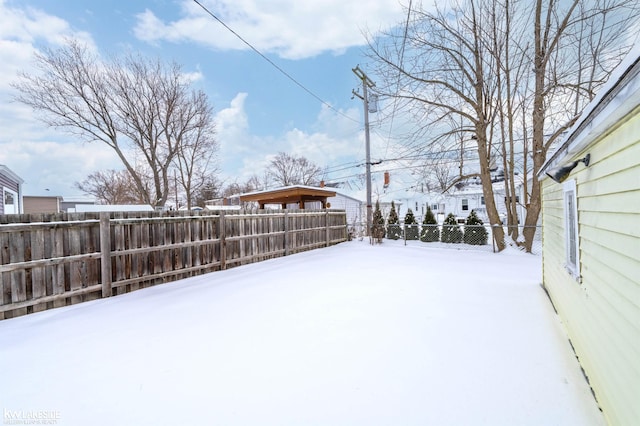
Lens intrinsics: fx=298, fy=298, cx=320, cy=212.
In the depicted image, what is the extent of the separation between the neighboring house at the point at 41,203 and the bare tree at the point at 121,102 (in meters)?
14.1

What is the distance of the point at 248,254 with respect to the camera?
727 cm

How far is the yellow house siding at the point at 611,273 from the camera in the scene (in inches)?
57.7

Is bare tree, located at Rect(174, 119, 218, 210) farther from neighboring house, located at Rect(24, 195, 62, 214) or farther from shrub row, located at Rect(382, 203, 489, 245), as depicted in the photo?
neighboring house, located at Rect(24, 195, 62, 214)

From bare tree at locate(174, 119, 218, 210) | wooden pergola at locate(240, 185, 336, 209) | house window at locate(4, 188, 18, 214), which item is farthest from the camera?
bare tree at locate(174, 119, 218, 210)

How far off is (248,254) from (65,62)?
36.0 ft

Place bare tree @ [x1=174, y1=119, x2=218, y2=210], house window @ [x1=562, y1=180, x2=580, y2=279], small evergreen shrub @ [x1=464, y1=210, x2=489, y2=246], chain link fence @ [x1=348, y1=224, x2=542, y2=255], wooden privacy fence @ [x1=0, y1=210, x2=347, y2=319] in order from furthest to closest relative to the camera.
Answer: bare tree @ [x1=174, y1=119, x2=218, y2=210] → small evergreen shrub @ [x1=464, y1=210, x2=489, y2=246] → chain link fence @ [x1=348, y1=224, x2=542, y2=255] → wooden privacy fence @ [x1=0, y1=210, x2=347, y2=319] → house window @ [x1=562, y1=180, x2=580, y2=279]

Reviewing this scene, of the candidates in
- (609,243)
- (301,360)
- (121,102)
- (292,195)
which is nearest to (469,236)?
(292,195)

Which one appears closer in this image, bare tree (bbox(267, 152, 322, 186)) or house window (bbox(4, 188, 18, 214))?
house window (bbox(4, 188, 18, 214))

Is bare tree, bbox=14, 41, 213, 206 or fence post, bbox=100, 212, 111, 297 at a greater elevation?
bare tree, bbox=14, 41, 213, 206

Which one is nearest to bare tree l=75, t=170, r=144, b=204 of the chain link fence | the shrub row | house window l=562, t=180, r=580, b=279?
the chain link fence

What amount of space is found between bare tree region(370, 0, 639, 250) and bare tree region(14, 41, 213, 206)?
32.7ft

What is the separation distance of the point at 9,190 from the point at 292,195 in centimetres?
1045

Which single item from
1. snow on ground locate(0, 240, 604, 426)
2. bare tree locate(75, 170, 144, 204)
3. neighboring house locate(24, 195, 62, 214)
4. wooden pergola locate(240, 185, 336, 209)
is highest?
bare tree locate(75, 170, 144, 204)

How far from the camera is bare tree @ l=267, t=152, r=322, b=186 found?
3088cm
